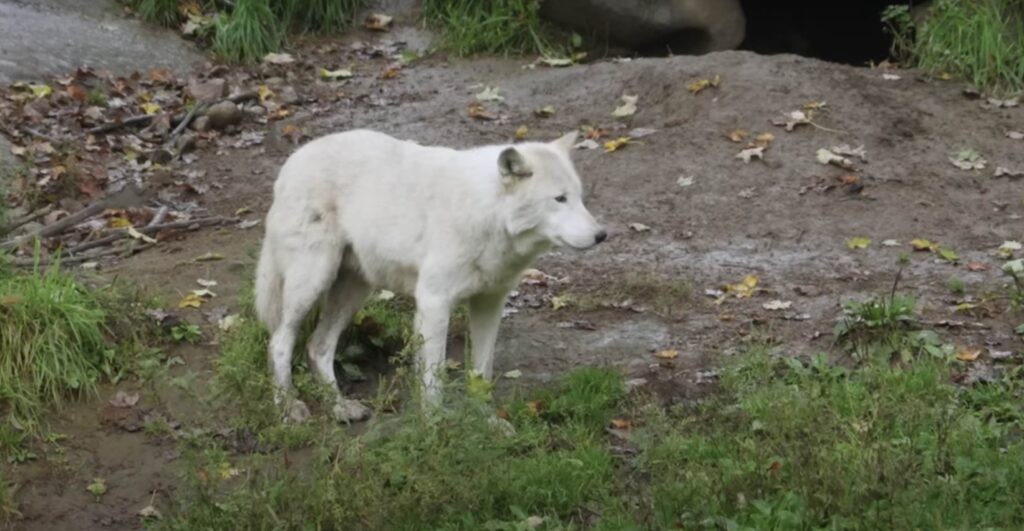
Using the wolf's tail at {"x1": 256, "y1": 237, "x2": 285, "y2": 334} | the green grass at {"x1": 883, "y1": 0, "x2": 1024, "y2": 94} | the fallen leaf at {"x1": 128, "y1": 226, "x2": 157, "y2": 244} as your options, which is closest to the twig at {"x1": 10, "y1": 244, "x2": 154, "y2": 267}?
the fallen leaf at {"x1": 128, "y1": 226, "x2": 157, "y2": 244}

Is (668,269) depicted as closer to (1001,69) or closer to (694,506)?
(694,506)

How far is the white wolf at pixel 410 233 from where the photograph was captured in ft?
Result: 21.4

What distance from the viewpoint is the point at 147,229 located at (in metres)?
9.17

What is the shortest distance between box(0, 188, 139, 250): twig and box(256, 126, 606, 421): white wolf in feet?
6.33

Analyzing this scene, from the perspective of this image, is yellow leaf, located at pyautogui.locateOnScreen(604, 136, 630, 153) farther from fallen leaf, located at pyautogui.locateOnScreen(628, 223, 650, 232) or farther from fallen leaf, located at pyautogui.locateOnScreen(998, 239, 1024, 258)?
fallen leaf, located at pyautogui.locateOnScreen(998, 239, 1024, 258)

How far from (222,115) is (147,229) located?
2358 millimetres

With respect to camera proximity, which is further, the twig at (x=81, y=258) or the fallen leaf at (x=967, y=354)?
the twig at (x=81, y=258)

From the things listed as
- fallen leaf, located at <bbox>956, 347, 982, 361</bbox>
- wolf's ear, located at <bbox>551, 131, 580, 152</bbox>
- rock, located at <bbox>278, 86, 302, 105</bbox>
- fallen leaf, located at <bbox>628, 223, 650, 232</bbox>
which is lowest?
rock, located at <bbox>278, 86, 302, 105</bbox>

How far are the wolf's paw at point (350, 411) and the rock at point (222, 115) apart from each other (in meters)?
4.79

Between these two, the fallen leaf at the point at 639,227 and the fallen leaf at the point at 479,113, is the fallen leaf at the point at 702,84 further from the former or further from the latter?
the fallen leaf at the point at 639,227

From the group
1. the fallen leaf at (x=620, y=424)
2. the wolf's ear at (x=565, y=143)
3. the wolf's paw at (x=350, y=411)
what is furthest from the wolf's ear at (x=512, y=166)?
the wolf's paw at (x=350, y=411)

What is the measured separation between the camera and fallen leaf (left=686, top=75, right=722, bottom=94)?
1123 centimetres

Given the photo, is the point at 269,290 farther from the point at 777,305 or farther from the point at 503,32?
the point at 503,32

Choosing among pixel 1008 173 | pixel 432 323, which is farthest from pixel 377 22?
pixel 432 323
